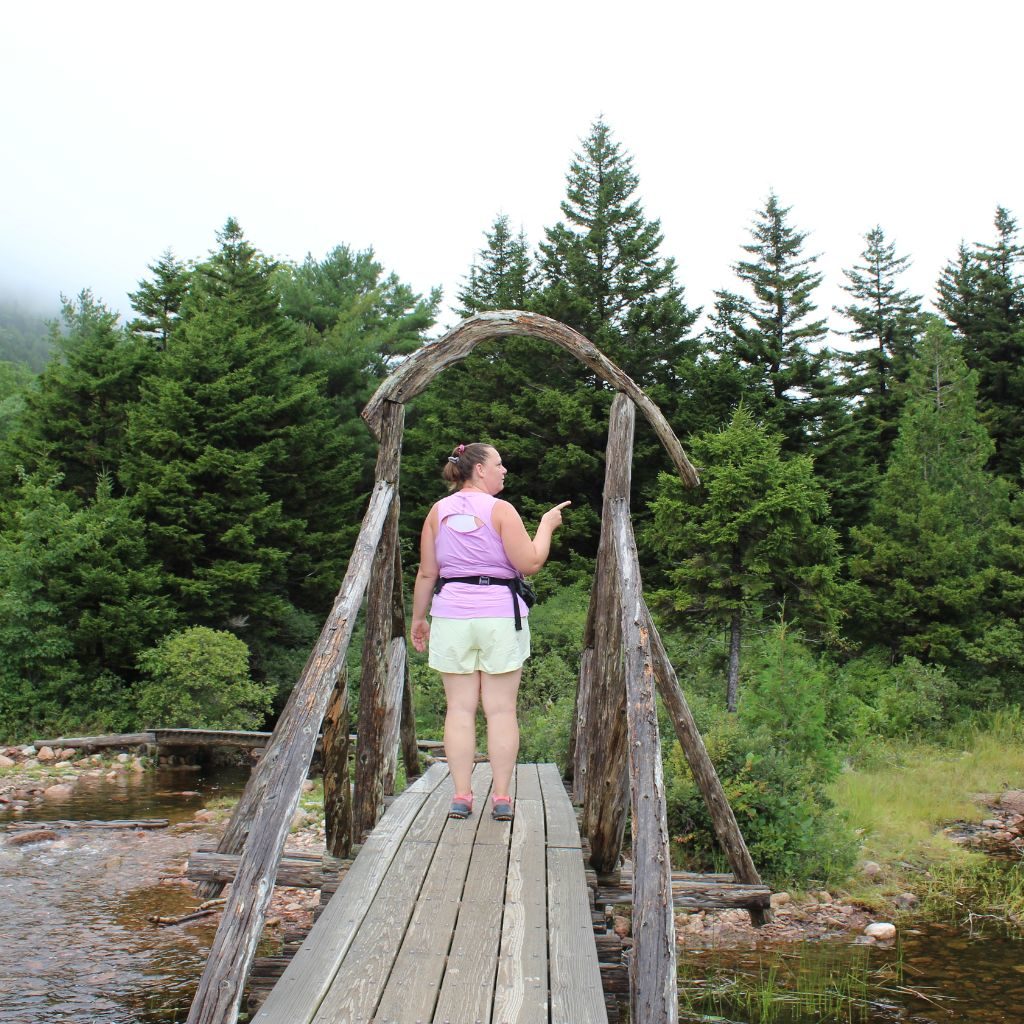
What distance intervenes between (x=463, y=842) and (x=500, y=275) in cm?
2646

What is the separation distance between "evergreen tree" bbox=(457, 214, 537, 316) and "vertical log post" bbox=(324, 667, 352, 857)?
23553 millimetres

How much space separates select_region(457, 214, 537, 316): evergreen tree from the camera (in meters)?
26.9

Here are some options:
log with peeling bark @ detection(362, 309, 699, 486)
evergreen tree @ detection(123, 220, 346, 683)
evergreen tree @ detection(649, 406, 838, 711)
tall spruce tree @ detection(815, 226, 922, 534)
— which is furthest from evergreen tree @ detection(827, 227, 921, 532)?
log with peeling bark @ detection(362, 309, 699, 486)

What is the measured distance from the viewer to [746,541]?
13.3 metres

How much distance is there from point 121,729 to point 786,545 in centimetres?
1149

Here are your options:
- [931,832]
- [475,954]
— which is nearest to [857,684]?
[931,832]

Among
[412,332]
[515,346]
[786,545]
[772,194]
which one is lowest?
[786,545]

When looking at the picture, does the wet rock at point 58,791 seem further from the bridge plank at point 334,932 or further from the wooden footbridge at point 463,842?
the bridge plank at point 334,932

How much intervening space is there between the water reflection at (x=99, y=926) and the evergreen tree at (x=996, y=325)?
21.9 metres

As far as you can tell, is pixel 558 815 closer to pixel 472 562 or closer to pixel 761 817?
pixel 472 562

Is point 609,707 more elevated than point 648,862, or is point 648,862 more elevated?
point 609,707

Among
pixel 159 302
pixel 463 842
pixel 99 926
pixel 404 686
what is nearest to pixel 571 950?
pixel 463 842

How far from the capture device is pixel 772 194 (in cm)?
2436

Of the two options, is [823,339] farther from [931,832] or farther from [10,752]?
[10,752]
